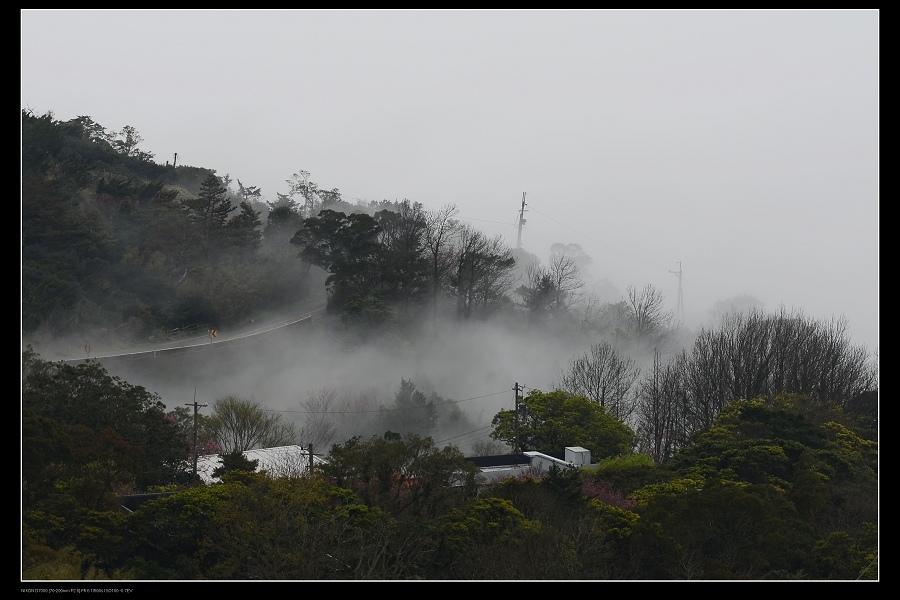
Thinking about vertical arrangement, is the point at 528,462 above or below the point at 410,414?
below

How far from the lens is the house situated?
22.0 meters

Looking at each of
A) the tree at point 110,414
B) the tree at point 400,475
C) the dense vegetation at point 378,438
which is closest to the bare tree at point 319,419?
the dense vegetation at point 378,438

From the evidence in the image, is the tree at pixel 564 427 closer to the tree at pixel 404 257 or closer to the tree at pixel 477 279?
the tree at pixel 404 257

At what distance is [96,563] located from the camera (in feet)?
43.5

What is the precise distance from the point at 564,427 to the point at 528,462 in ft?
10.2

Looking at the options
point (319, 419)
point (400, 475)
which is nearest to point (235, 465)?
point (400, 475)

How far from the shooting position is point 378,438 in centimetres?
2120

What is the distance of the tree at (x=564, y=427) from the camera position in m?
25.8

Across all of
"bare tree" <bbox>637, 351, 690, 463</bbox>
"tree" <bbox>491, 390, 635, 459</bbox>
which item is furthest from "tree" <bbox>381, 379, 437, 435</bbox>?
"bare tree" <bbox>637, 351, 690, 463</bbox>

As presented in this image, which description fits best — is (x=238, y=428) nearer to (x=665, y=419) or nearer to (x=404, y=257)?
(x=665, y=419)

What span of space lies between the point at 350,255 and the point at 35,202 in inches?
516

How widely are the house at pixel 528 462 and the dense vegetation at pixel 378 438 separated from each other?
1123 millimetres

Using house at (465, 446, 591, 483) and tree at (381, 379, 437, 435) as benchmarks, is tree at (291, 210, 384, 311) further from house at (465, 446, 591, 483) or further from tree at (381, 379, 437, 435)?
house at (465, 446, 591, 483)
